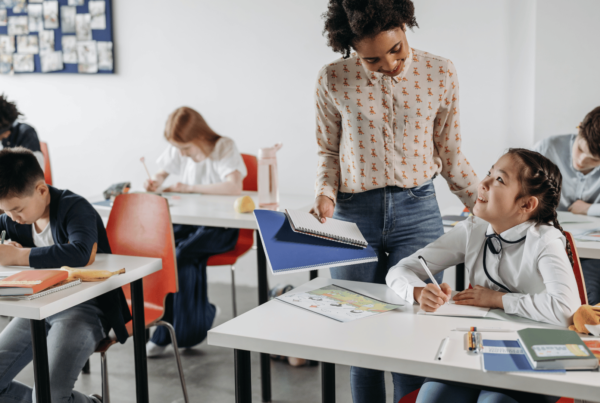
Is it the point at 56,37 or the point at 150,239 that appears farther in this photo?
the point at 56,37

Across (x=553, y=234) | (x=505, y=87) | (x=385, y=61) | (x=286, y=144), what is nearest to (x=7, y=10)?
(x=286, y=144)

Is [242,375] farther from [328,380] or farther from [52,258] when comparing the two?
[52,258]

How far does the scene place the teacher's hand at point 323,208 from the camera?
1.53 metres

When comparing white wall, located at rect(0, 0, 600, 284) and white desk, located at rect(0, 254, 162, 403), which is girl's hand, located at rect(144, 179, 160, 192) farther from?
white desk, located at rect(0, 254, 162, 403)

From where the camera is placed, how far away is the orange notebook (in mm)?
1461

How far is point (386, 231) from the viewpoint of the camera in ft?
5.12

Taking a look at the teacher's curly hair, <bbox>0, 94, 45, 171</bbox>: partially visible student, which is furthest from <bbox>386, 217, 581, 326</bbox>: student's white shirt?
<bbox>0, 94, 45, 171</bbox>: partially visible student

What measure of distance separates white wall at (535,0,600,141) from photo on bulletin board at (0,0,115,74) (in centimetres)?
292

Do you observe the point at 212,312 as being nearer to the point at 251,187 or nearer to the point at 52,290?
the point at 251,187

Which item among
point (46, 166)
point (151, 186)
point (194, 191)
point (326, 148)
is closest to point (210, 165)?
point (194, 191)

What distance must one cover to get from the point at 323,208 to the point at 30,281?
31.6 inches

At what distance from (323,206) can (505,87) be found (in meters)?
1.97

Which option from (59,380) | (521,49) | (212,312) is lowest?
(212,312)

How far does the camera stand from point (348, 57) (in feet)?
5.11
